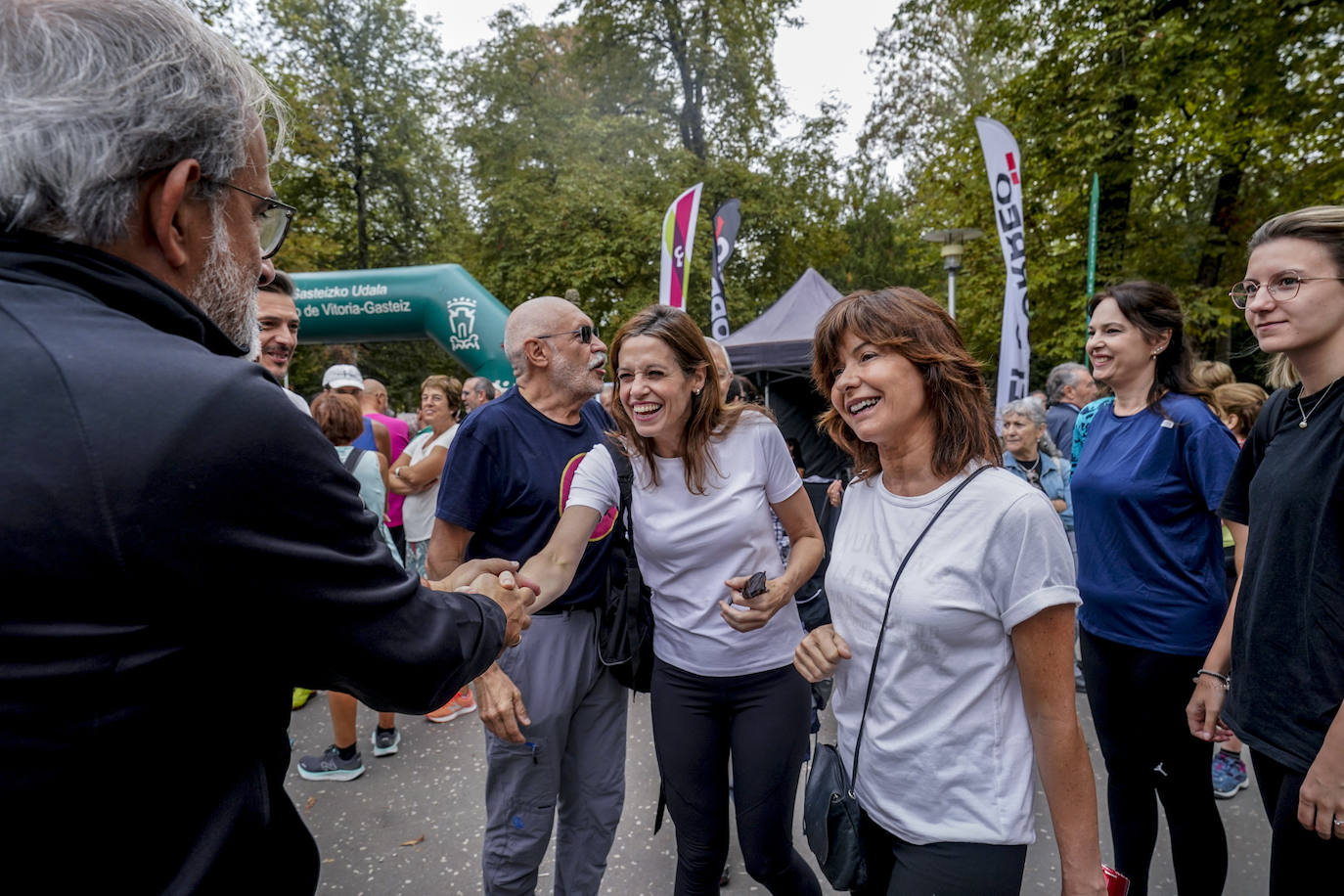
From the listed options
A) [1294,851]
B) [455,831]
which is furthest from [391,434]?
[1294,851]

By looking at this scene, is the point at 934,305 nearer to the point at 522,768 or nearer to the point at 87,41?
the point at 87,41

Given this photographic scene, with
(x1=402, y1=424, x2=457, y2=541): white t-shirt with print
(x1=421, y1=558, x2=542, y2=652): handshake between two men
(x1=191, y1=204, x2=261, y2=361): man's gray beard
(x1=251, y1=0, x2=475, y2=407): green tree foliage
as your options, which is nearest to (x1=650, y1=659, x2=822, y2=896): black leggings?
(x1=421, y1=558, x2=542, y2=652): handshake between two men

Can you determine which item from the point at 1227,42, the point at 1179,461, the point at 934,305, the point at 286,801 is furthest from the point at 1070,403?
the point at 1227,42

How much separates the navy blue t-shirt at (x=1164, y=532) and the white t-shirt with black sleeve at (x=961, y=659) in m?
1.21

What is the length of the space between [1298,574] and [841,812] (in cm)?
120

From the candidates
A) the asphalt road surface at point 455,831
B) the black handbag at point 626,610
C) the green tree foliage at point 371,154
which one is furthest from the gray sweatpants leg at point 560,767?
the green tree foliage at point 371,154

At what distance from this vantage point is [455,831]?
337 cm

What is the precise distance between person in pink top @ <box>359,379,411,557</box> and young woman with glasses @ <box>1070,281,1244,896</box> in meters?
4.70

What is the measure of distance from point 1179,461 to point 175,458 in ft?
9.08

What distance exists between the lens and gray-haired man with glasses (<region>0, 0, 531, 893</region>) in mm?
772

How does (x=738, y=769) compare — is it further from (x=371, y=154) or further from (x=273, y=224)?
(x=371, y=154)

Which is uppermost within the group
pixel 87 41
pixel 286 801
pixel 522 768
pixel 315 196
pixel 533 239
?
pixel 315 196

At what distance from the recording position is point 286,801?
1.06 metres

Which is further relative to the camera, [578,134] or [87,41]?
[578,134]
